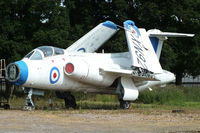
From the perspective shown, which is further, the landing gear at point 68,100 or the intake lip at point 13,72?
the landing gear at point 68,100

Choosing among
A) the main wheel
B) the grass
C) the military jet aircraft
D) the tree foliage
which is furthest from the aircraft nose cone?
the tree foliage

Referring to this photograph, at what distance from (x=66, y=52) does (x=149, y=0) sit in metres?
18.7

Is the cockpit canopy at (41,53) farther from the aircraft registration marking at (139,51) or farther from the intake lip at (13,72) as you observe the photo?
the aircraft registration marking at (139,51)

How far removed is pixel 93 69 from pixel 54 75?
5.79ft

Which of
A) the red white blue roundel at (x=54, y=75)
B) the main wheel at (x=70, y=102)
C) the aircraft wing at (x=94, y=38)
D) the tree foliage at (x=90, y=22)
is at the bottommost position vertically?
the main wheel at (x=70, y=102)

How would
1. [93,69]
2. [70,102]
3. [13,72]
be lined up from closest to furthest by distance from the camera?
[13,72], [93,69], [70,102]

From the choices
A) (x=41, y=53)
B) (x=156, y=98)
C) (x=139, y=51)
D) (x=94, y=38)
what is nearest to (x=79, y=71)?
(x=41, y=53)

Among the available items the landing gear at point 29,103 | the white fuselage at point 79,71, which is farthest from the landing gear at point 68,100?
the landing gear at point 29,103

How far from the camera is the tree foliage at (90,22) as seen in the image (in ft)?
96.7

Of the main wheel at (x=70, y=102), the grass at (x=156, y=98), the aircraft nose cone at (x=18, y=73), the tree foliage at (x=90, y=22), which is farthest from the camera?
the tree foliage at (x=90, y=22)

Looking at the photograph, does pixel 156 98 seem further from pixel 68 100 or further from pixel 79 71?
pixel 79 71

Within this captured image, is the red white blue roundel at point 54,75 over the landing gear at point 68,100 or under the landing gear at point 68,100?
over

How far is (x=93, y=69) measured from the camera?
61.1ft

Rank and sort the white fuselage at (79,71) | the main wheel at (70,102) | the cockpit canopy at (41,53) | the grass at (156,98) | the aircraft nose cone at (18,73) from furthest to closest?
the grass at (156,98) → the main wheel at (70,102) → the cockpit canopy at (41,53) → the white fuselage at (79,71) → the aircraft nose cone at (18,73)
